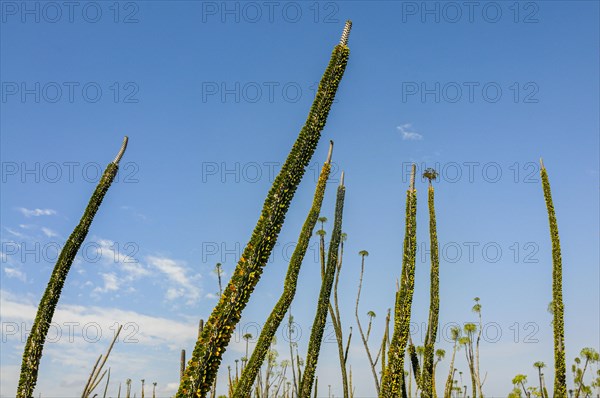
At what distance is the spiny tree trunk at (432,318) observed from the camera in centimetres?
1327

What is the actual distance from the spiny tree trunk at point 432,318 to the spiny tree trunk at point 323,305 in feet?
8.83

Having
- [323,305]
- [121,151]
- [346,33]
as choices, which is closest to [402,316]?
[323,305]

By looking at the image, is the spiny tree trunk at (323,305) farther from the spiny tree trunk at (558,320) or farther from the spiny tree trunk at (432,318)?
the spiny tree trunk at (558,320)

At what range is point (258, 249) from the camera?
256 inches

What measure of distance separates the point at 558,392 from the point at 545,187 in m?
6.42

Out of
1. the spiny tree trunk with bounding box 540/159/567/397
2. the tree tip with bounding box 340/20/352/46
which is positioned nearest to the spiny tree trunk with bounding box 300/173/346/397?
the tree tip with bounding box 340/20/352/46

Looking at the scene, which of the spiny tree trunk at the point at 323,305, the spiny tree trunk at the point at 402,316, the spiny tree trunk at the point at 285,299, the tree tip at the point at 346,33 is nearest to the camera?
the tree tip at the point at 346,33

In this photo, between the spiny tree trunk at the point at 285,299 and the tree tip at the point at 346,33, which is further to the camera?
the spiny tree trunk at the point at 285,299

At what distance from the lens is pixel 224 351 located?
602 centimetres

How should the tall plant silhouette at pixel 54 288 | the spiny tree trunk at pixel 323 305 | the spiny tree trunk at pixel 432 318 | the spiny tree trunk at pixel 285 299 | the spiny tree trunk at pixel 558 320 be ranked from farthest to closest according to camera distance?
the spiny tree trunk at pixel 558 320, the spiny tree trunk at pixel 323 305, the spiny tree trunk at pixel 432 318, the spiny tree trunk at pixel 285 299, the tall plant silhouette at pixel 54 288

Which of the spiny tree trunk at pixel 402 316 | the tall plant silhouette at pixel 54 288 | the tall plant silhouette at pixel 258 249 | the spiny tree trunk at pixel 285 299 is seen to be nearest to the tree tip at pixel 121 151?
the tall plant silhouette at pixel 54 288

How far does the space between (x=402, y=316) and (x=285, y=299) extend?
9.20 ft

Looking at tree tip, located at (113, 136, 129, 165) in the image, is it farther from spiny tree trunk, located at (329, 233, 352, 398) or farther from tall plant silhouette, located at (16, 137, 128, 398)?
spiny tree trunk, located at (329, 233, 352, 398)

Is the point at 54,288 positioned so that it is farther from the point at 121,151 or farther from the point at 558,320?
the point at 558,320
